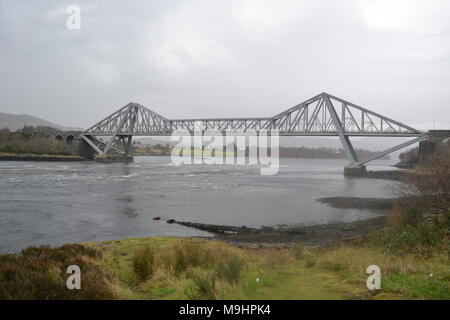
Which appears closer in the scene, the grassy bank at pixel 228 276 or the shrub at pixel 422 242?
the grassy bank at pixel 228 276

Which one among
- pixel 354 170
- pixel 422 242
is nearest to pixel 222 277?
pixel 422 242

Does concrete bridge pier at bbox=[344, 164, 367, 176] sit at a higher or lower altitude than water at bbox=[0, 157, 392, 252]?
higher

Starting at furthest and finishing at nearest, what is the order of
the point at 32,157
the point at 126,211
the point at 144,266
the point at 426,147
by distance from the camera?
the point at 32,157, the point at 426,147, the point at 126,211, the point at 144,266

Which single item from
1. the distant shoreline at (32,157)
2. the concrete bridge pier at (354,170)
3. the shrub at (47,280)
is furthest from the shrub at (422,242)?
the distant shoreline at (32,157)

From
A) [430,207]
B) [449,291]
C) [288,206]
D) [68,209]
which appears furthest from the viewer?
[288,206]

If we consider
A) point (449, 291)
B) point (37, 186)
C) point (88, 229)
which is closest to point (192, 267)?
point (449, 291)

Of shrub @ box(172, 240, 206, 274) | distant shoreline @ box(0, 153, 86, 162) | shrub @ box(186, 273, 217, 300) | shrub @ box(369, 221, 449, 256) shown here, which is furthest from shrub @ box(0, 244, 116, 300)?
distant shoreline @ box(0, 153, 86, 162)

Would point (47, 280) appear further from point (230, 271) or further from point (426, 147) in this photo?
point (426, 147)

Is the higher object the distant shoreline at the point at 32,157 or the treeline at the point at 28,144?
the treeline at the point at 28,144

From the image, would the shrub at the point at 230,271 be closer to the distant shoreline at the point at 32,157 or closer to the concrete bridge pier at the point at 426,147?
the concrete bridge pier at the point at 426,147

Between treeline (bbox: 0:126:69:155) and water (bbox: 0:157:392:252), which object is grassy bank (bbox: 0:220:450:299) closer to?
water (bbox: 0:157:392:252)

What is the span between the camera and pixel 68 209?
24.2 metres
